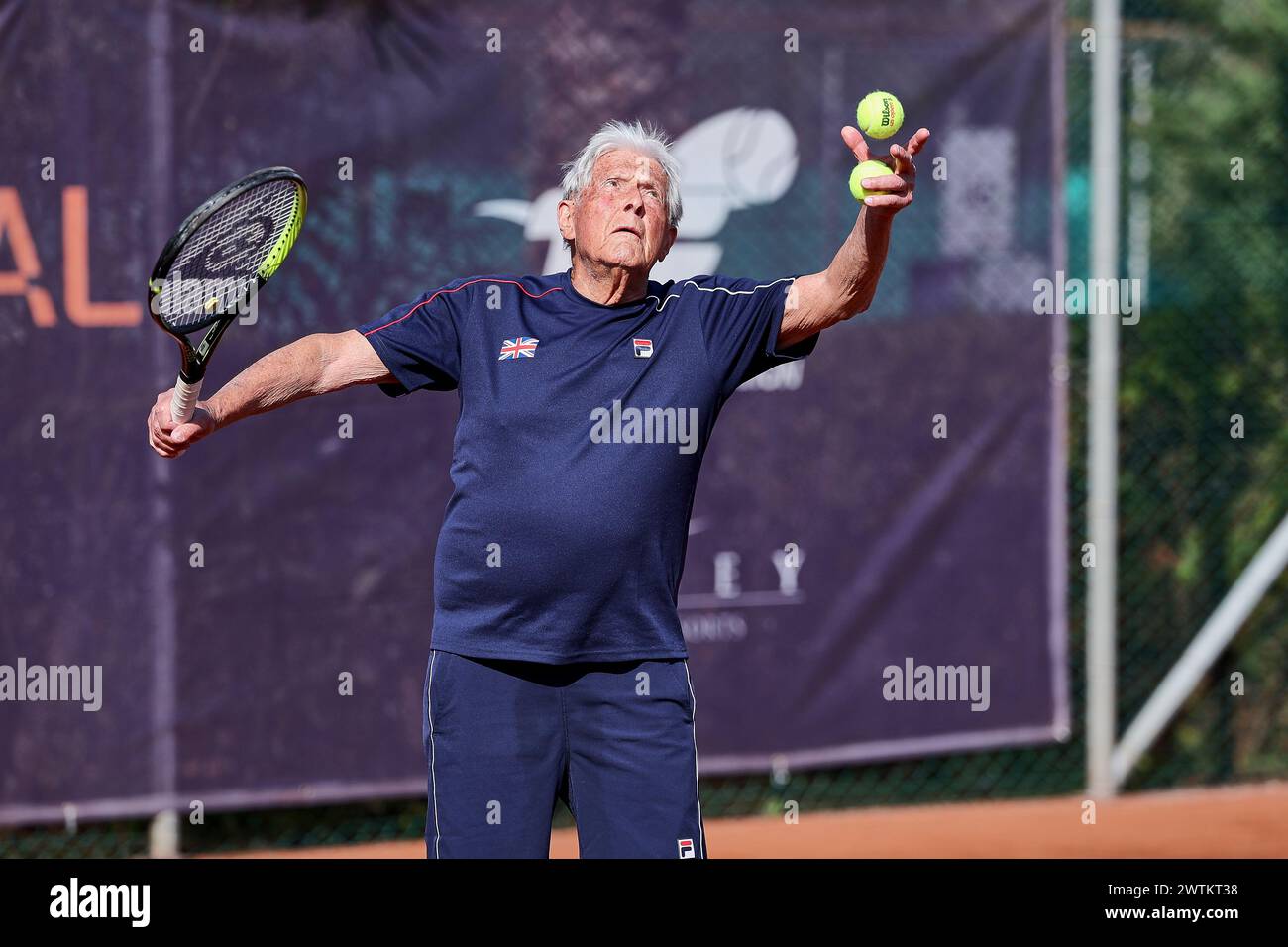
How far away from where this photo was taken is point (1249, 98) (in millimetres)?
8234

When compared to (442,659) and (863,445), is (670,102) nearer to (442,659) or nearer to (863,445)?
(863,445)

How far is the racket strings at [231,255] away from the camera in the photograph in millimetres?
3656

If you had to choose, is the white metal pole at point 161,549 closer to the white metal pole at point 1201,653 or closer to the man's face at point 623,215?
the man's face at point 623,215

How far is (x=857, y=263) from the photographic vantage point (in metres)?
3.46

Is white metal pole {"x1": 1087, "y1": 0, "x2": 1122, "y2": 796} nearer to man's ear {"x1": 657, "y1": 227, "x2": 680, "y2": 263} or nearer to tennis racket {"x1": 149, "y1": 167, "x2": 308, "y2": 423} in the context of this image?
man's ear {"x1": 657, "y1": 227, "x2": 680, "y2": 263}

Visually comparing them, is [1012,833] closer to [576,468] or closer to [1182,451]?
[1182,451]

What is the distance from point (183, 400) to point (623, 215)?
0.97m

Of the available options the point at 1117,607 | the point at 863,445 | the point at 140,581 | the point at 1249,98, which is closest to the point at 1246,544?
the point at 1117,607

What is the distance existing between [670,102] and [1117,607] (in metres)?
2.73
